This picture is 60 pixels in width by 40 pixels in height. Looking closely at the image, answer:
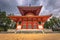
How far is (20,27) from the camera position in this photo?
76.1ft

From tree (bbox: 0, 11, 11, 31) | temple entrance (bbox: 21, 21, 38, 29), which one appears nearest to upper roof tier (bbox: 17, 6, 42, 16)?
temple entrance (bbox: 21, 21, 38, 29)

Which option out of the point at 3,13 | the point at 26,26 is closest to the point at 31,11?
the point at 26,26

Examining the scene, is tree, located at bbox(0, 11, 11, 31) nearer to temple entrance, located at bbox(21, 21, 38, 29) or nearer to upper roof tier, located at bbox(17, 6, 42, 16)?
upper roof tier, located at bbox(17, 6, 42, 16)

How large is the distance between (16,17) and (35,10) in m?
5.22

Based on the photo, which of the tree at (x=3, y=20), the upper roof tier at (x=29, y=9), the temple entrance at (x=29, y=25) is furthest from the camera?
the tree at (x=3, y=20)

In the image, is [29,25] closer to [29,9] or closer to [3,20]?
[29,9]

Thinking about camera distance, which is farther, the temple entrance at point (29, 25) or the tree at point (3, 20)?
the tree at point (3, 20)

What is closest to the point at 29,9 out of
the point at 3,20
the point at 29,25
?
the point at 29,25

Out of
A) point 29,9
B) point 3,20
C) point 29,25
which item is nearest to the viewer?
point 29,25

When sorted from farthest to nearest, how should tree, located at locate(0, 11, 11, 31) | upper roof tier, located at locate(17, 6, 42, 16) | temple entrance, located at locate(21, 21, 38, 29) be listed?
tree, located at locate(0, 11, 11, 31)
upper roof tier, located at locate(17, 6, 42, 16)
temple entrance, located at locate(21, 21, 38, 29)

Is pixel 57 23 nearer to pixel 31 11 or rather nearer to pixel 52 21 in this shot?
pixel 52 21

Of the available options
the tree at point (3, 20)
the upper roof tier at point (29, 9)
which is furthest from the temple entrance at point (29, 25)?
the tree at point (3, 20)

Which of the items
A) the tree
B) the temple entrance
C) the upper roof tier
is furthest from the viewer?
the tree

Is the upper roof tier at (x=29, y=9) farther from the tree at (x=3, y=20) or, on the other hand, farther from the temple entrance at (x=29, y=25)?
the tree at (x=3, y=20)
